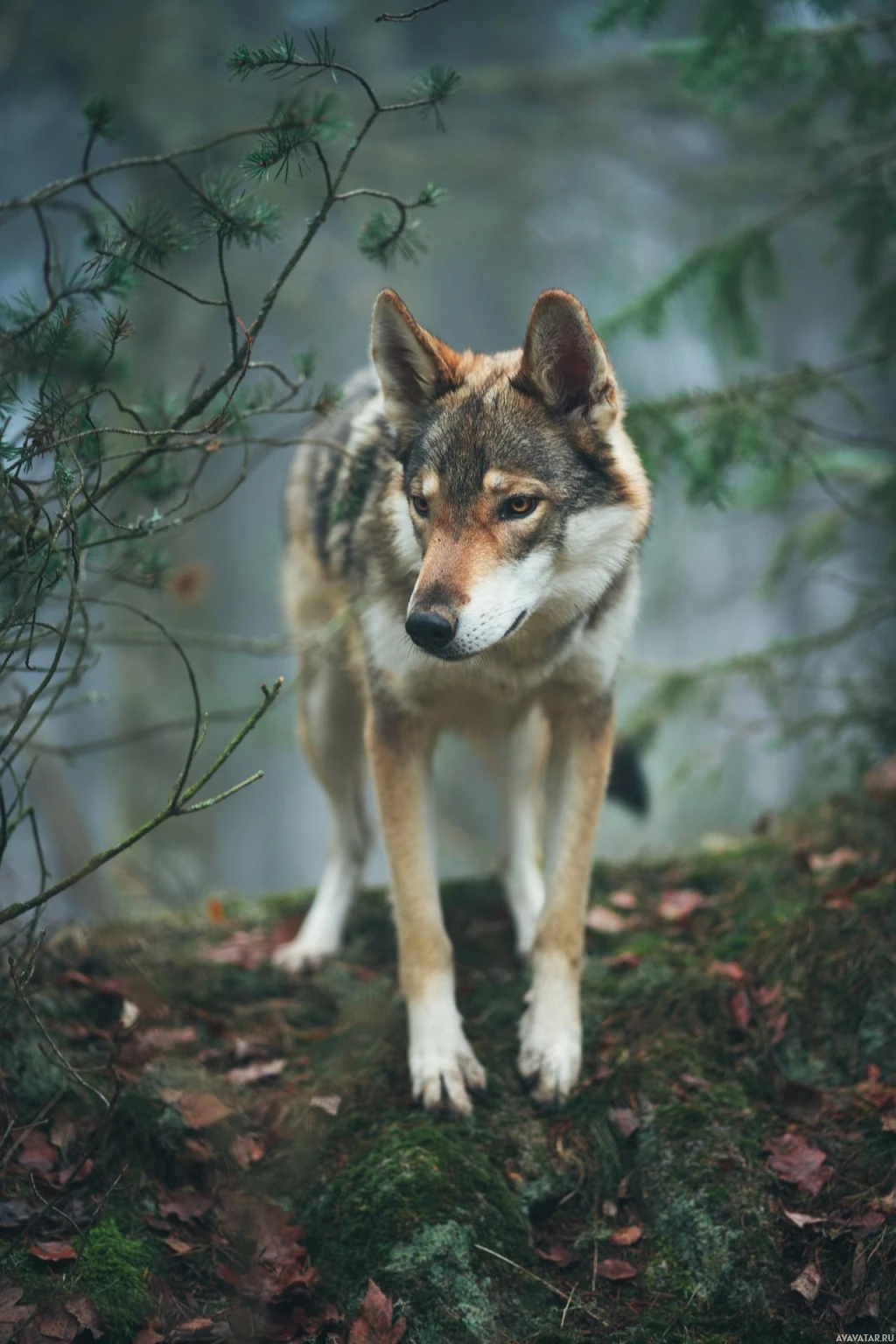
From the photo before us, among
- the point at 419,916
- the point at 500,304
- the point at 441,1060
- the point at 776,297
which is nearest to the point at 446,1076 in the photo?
the point at 441,1060

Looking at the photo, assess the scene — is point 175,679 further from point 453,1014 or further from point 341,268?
point 453,1014

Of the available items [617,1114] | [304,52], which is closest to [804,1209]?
[617,1114]

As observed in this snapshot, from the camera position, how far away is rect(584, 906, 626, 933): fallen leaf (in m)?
4.70

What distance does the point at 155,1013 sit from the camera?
3850mm

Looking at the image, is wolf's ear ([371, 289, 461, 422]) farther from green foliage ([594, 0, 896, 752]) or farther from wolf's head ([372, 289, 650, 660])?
green foliage ([594, 0, 896, 752])

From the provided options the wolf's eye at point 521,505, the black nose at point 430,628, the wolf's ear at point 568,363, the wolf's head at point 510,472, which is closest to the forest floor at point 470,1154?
the black nose at point 430,628

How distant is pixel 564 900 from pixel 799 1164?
1152 mm

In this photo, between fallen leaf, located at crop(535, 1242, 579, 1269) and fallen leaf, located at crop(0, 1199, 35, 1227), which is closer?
fallen leaf, located at crop(0, 1199, 35, 1227)

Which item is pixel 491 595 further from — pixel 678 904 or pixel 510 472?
pixel 678 904

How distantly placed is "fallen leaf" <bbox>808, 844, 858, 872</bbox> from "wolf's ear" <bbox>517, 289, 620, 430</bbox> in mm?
2319

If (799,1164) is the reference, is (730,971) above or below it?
above

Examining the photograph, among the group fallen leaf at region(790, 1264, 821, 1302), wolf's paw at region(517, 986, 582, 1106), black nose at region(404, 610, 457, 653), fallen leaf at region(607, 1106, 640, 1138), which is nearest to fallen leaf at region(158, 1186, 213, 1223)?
wolf's paw at region(517, 986, 582, 1106)

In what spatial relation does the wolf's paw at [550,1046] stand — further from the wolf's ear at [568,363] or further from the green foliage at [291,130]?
the green foliage at [291,130]

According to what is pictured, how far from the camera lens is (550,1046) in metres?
3.65
